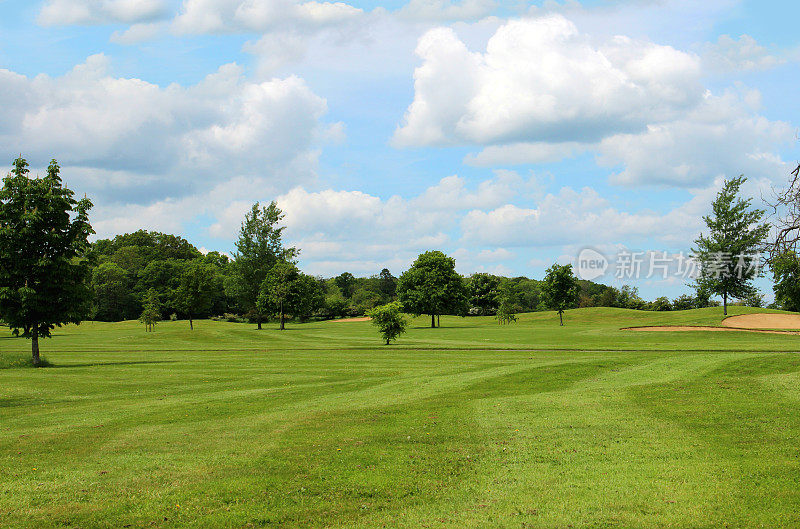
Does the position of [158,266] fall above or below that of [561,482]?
above

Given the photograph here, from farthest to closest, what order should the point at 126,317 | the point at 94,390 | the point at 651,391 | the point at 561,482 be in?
the point at 126,317 < the point at 94,390 < the point at 651,391 < the point at 561,482

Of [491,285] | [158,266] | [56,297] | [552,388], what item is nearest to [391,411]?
[552,388]

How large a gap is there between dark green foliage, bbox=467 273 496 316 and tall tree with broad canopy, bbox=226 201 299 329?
1998 inches

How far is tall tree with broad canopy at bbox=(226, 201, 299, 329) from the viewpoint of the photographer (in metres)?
102

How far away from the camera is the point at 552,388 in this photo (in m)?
22.7

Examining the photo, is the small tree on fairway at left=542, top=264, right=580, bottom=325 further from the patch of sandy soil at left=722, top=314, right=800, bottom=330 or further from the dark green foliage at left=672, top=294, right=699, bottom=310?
the dark green foliage at left=672, top=294, right=699, bottom=310

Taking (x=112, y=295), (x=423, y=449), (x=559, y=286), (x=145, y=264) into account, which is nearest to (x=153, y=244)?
(x=145, y=264)

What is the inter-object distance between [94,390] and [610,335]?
46.0 meters

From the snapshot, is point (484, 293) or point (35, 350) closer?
point (35, 350)

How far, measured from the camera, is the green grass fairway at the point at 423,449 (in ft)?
30.8

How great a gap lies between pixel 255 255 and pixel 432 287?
3046 centimetres

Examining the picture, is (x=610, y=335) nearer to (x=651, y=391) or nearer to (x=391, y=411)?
(x=651, y=391)

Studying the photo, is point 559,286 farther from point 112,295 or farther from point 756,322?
point 112,295

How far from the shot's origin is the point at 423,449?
43.4ft
